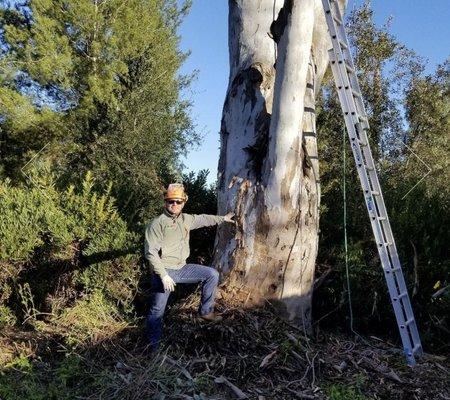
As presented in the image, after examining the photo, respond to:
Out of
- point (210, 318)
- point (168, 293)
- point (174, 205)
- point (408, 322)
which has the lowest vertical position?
point (210, 318)

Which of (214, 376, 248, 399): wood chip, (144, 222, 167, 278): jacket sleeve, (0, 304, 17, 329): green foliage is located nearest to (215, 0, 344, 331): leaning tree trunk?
(144, 222, 167, 278): jacket sleeve

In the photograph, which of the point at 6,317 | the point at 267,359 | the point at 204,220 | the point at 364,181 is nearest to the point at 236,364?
the point at 267,359

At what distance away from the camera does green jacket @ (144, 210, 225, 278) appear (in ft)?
18.7

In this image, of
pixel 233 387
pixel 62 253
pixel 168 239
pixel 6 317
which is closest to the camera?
pixel 233 387

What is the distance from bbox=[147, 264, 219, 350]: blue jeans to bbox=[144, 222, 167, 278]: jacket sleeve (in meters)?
0.21

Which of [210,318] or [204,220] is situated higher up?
[204,220]

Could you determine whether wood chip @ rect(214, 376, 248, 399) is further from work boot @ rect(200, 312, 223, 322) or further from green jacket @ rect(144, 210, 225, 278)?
green jacket @ rect(144, 210, 225, 278)

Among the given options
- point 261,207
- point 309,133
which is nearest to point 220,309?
point 261,207

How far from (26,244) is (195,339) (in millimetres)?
3057

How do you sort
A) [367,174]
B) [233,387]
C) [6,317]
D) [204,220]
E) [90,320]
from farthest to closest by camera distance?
[6,317]
[367,174]
[90,320]
[204,220]
[233,387]

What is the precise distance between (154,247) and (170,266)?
12.0 inches

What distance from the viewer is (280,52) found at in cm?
607

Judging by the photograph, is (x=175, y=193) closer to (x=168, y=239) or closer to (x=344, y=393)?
(x=168, y=239)

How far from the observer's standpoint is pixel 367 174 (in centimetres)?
629
